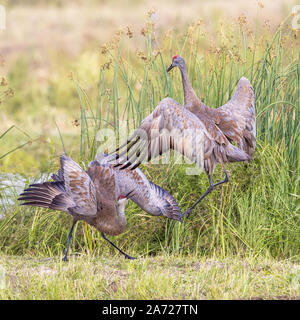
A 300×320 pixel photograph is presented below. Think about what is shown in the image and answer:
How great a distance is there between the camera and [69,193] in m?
4.20

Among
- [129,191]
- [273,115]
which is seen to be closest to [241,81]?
[273,115]

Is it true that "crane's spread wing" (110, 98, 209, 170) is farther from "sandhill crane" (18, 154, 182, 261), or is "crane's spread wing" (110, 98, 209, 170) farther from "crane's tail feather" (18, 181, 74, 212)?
"crane's tail feather" (18, 181, 74, 212)

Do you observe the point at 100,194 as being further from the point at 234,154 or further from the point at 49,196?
the point at 234,154

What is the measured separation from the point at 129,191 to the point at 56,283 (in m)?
0.82

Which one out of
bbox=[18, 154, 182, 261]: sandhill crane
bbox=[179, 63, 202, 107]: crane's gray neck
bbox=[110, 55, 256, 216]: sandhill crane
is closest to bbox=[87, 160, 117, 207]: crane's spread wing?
bbox=[18, 154, 182, 261]: sandhill crane

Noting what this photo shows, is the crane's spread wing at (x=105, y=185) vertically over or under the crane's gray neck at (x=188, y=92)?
under

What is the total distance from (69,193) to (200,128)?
3.20 ft

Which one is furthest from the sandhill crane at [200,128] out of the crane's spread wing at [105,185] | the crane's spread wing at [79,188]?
the crane's spread wing at [79,188]

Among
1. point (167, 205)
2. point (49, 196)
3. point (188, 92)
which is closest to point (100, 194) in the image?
point (49, 196)

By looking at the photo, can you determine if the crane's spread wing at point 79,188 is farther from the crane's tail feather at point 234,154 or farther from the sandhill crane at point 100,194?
the crane's tail feather at point 234,154

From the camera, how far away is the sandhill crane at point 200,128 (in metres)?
4.00
